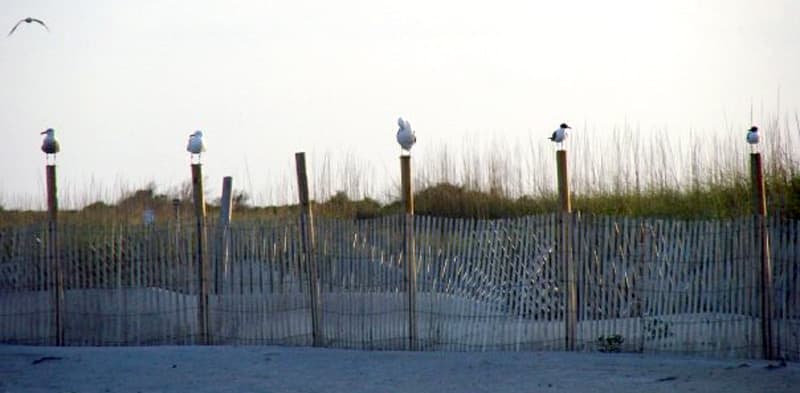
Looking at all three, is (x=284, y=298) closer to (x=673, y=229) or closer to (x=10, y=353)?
(x=10, y=353)

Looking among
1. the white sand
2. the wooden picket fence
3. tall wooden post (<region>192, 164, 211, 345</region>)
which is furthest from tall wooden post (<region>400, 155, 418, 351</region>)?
tall wooden post (<region>192, 164, 211, 345</region>)

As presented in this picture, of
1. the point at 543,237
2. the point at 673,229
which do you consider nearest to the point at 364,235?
the point at 543,237

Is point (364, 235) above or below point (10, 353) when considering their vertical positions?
above

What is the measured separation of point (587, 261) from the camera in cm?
1058

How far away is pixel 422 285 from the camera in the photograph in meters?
10.9

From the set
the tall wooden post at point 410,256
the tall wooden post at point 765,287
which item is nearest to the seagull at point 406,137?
the tall wooden post at point 410,256

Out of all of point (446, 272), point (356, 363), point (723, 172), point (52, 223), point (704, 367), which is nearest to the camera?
point (704, 367)

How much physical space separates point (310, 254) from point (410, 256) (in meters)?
0.97

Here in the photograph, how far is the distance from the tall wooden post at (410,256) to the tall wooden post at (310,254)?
86 centimetres

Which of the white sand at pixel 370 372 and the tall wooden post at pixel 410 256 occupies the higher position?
the tall wooden post at pixel 410 256

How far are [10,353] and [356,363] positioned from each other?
3.16 meters

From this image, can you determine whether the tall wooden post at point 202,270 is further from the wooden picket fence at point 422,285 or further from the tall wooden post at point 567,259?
the tall wooden post at point 567,259

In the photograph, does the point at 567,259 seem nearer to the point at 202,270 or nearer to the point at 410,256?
the point at 410,256

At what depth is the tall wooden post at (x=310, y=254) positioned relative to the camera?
11172 millimetres
